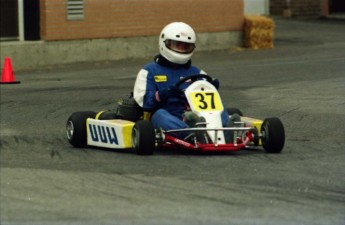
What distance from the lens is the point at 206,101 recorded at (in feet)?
36.9

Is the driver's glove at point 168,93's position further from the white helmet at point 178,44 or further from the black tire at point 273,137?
the black tire at point 273,137

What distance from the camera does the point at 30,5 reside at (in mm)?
24375

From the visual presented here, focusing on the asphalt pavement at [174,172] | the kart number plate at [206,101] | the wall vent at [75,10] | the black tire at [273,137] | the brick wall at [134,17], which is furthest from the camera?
the wall vent at [75,10]

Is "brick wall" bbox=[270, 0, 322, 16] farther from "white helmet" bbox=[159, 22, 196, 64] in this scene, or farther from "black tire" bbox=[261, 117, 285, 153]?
"black tire" bbox=[261, 117, 285, 153]

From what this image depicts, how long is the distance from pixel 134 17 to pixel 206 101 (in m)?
15.1

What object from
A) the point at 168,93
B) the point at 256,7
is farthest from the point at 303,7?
the point at 168,93

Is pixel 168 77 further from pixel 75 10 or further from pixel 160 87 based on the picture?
pixel 75 10

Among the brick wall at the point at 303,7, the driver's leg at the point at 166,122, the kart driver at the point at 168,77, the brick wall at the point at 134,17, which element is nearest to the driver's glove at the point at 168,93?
the kart driver at the point at 168,77

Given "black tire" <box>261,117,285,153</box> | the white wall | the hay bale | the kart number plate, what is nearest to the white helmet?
the kart number plate

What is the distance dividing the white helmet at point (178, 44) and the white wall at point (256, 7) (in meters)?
22.2

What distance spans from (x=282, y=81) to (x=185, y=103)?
8.30 meters

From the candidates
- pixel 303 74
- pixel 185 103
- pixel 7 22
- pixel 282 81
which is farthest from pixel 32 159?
pixel 7 22

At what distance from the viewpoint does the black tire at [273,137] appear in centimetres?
1104

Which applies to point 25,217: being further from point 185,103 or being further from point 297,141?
point 297,141
